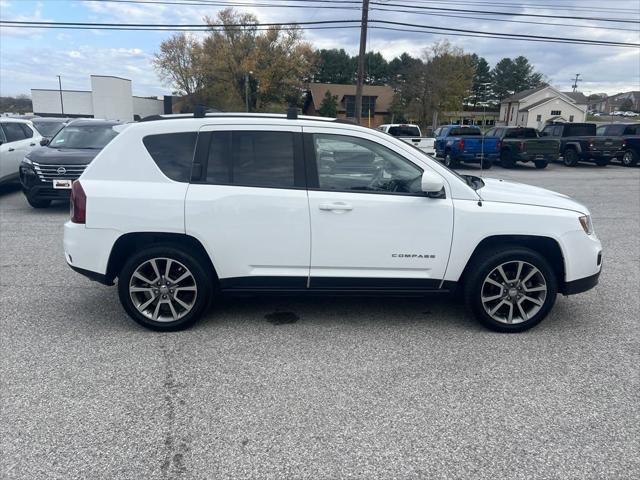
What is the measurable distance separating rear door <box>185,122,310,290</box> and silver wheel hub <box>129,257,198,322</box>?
30 centimetres

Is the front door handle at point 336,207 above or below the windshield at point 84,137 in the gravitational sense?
below

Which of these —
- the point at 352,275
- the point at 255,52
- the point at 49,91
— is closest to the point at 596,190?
the point at 352,275

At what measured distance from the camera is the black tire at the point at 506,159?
819 inches

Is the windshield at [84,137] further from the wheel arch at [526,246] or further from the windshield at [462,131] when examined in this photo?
the windshield at [462,131]

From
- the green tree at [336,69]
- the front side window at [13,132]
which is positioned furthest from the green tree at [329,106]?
the front side window at [13,132]

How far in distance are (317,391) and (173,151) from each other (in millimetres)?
2335

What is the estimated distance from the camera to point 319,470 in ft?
8.55

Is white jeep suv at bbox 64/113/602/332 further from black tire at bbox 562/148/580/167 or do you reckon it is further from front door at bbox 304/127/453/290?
black tire at bbox 562/148/580/167

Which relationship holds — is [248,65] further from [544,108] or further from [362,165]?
[362,165]

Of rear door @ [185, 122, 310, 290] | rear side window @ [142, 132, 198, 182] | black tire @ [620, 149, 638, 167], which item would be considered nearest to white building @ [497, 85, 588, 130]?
black tire @ [620, 149, 638, 167]

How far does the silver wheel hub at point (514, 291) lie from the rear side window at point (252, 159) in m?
1.95

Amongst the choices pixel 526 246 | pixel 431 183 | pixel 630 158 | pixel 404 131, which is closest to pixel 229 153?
pixel 431 183

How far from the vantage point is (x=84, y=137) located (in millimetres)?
10633

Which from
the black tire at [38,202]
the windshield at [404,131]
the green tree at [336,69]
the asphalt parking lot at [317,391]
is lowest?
the asphalt parking lot at [317,391]
